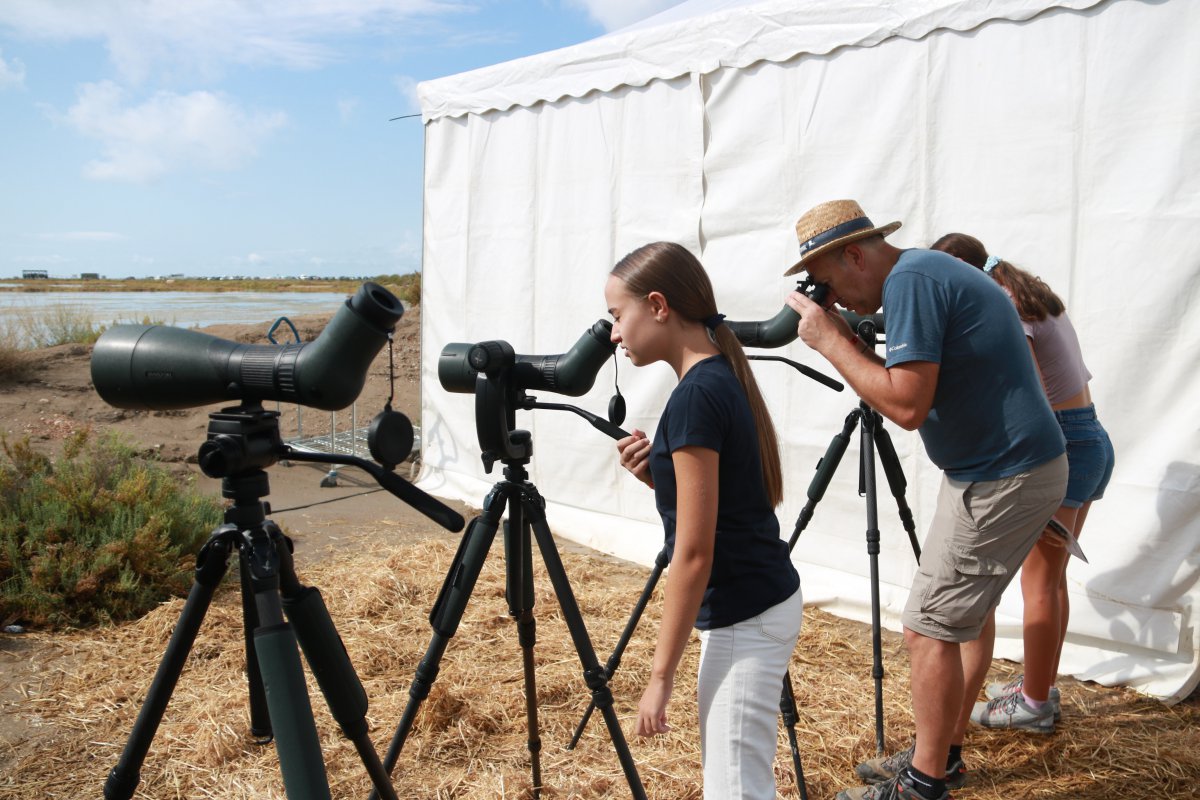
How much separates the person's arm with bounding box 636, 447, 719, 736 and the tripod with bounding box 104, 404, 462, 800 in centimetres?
42

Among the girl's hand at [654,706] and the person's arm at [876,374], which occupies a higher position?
the person's arm at [876,374]

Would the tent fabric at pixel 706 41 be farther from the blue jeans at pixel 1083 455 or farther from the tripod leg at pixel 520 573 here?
the tripod leg at pixel 520 573

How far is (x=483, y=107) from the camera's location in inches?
222

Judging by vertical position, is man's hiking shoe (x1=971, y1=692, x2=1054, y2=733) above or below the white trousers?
below

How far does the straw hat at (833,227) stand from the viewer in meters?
2.16

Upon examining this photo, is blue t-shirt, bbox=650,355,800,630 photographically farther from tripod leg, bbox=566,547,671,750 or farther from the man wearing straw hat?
tripod leg, bbox=566,547,671,750

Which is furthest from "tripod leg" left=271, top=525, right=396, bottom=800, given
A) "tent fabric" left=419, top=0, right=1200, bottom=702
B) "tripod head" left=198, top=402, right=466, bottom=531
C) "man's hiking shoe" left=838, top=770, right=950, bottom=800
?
"tent fabric" left=419, top=0, right=1200, bottom=702

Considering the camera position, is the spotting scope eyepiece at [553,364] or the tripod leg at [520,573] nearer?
the spotting scope eyepiece at [553,364]

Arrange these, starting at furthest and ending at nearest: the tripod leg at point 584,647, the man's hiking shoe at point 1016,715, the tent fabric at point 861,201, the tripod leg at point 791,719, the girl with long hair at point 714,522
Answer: the tent fabric at point 861,201 < the man's hiking shoe at point 1016,715 < the tripod leg at point 791,719 < the tripod leg at point 584,647 < the girl with long hair at point 714,522

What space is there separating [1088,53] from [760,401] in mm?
2634

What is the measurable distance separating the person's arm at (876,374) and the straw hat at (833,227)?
0.14 m

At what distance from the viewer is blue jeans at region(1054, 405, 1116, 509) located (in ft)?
9.23

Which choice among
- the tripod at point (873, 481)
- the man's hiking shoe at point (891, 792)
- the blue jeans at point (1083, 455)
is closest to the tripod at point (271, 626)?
the man's hiking shoe at point (891, 792)

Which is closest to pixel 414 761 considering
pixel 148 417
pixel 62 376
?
pixel 148 417
